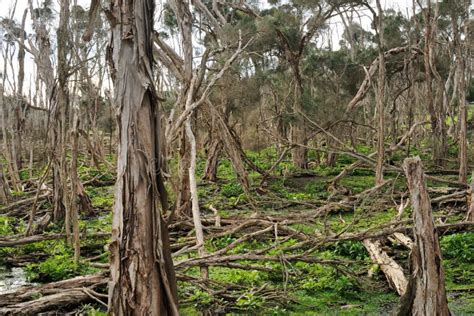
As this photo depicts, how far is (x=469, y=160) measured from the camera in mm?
20844

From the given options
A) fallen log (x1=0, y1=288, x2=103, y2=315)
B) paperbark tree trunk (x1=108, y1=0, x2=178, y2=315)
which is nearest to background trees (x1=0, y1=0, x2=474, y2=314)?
paperbark tree trunk (x1=108, y1=0, x2=178, y2=315)

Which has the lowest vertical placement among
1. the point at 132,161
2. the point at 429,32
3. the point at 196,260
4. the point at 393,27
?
the point at 196,260

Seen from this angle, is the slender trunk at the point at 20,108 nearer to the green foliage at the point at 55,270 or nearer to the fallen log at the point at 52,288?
the green foliage at the point at 55,270

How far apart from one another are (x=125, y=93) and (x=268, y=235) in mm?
5626

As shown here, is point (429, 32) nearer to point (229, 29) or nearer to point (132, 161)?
point (229, 29)

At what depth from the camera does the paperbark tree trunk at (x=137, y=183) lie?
416 centimetres

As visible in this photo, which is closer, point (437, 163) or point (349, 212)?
point (349, 212)

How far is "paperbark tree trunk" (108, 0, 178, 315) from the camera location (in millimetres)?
4160

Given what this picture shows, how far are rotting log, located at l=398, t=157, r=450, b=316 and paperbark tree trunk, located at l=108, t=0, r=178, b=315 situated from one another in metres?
1.97

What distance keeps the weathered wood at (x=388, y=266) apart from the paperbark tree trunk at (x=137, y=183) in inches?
120

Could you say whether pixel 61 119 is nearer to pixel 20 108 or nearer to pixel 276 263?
pixel 276 263

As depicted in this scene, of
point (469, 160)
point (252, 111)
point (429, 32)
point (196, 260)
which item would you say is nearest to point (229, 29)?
point (252, 111)

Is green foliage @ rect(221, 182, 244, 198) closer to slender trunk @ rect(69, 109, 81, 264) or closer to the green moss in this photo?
slender trunk @ rect(69, 109, 81, 264)

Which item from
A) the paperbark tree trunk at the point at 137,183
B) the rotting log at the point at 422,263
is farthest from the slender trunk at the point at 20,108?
the rotting log at the point at 422,263
